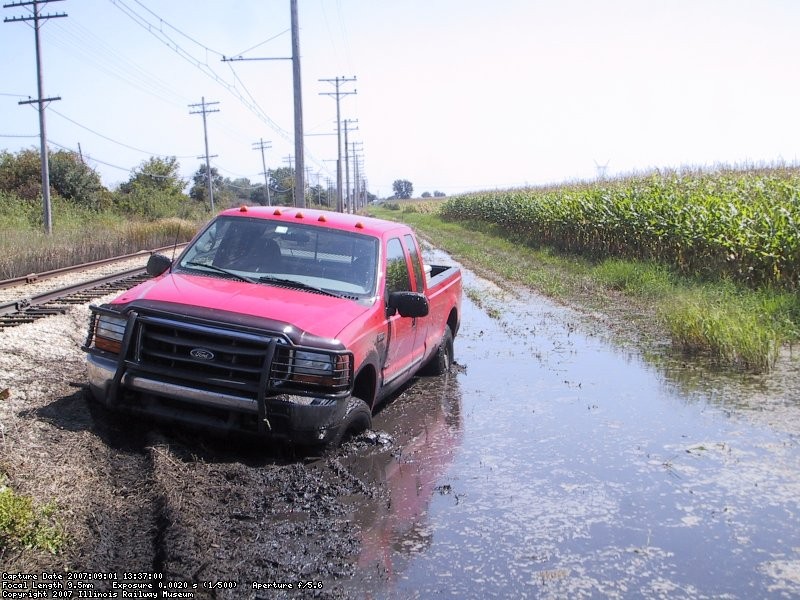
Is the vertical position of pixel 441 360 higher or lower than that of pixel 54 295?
lower

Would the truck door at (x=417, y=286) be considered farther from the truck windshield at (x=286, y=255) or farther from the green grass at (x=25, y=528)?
the green grass at (x=25, y=528)

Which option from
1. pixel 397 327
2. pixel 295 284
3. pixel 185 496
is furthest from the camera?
pixel 397 327

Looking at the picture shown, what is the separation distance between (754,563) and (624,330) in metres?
8.22

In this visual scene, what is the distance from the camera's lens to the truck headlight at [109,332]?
545 cm

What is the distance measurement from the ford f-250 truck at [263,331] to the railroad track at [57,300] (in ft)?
14.8

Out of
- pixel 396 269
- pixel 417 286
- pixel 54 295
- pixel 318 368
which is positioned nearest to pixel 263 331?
pixel 318 368

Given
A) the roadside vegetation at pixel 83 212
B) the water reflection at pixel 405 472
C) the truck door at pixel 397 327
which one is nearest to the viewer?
the water reflection at pixel 405 472

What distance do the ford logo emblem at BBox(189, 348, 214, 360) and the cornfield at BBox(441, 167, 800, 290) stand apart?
38.6 ft

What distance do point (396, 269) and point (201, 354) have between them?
92.0 inches

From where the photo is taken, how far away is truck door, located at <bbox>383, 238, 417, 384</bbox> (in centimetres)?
653

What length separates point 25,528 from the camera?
3871mm

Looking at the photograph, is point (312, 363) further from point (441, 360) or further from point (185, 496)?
point (441, 360)

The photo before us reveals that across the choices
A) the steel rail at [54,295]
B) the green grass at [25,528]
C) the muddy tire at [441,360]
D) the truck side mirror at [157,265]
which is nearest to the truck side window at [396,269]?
the muddy tire at [441,360]

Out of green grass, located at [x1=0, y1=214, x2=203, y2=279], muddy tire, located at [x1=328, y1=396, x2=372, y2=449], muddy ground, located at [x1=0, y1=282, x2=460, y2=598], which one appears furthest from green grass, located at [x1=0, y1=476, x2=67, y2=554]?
green grass, located at [x1=0, y1=214, x2=203, y2=279]
